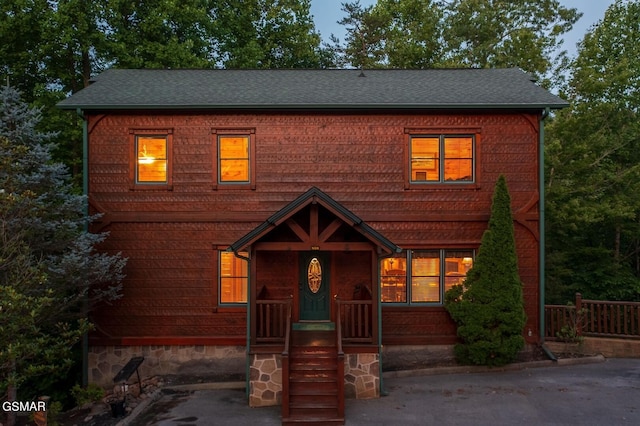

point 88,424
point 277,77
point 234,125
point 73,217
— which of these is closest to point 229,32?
point 277,77

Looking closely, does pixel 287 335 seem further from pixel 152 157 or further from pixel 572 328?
pixel 572 328

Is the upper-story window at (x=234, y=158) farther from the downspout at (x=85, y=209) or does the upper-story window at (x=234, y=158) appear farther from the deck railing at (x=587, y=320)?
the deck railing at (x=587, y=320)

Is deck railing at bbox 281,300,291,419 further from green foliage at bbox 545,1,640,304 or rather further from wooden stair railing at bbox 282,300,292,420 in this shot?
green foliage at bbox 545,1,640,304

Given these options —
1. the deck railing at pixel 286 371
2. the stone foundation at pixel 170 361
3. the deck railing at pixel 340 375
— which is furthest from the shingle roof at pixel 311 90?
the stone foundation at pixel 170 361

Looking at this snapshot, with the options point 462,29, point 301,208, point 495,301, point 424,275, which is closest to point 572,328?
point 495,301

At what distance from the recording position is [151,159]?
1183cm

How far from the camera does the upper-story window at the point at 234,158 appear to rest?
11.8 meters

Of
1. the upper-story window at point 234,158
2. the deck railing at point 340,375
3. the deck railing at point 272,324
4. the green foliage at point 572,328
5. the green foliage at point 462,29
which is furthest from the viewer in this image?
the green foliage at point 462,29

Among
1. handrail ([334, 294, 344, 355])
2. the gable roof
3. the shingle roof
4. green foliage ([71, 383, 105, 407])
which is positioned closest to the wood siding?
the shingle roof

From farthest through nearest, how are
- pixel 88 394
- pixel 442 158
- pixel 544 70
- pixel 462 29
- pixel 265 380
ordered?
pixel 462 29 < pixel 544 70 < pixel 442 158 < pixel 88 394 < pixel 265 380

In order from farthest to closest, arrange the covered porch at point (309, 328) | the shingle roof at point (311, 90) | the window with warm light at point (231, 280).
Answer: the window with warm light at point (231, 280)
the shingle roof at point (311, 90)
the covered porch at point (309, 328)

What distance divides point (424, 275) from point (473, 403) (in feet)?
11.6

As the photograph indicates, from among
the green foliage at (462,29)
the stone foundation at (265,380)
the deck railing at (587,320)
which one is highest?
the green foliage at (462,29)

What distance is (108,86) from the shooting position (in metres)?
12.7
